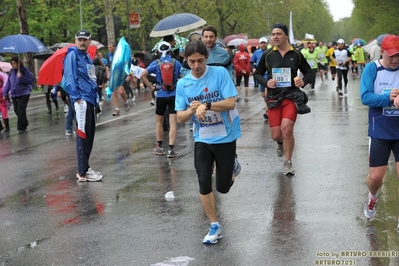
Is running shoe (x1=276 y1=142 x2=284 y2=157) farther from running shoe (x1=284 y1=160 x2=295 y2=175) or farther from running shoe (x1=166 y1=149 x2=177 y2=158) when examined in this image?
running shoe (x1=166 y1=149 x2=177 y2=158)

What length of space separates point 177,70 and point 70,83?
292 cm

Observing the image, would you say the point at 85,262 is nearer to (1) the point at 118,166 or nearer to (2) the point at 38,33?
(1) the point at 118,166

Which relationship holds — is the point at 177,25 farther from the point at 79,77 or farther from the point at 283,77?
the point at 283,77

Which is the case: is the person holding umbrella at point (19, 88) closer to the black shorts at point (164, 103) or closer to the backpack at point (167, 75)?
the black shorts at point (164, 103)

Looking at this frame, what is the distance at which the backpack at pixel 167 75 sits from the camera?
37.8ft

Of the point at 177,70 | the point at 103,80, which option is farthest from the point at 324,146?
the point at 103,80

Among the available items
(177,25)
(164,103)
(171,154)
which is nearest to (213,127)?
(171,154)

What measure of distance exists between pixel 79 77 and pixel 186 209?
2.80 meters

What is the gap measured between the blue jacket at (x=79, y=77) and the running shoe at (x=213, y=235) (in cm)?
377

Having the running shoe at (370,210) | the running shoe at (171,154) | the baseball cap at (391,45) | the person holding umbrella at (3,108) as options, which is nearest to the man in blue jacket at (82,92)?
the running shoe at (171,154)

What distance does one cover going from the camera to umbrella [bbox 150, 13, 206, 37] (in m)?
15.3

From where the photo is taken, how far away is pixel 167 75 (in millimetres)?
11508

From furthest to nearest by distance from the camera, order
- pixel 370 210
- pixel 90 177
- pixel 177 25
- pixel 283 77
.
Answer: pixel 177 25 < pixel 90 177 < pixel 283 77 < pixel 370 210

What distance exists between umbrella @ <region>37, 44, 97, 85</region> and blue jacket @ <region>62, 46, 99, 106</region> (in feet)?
11.0
